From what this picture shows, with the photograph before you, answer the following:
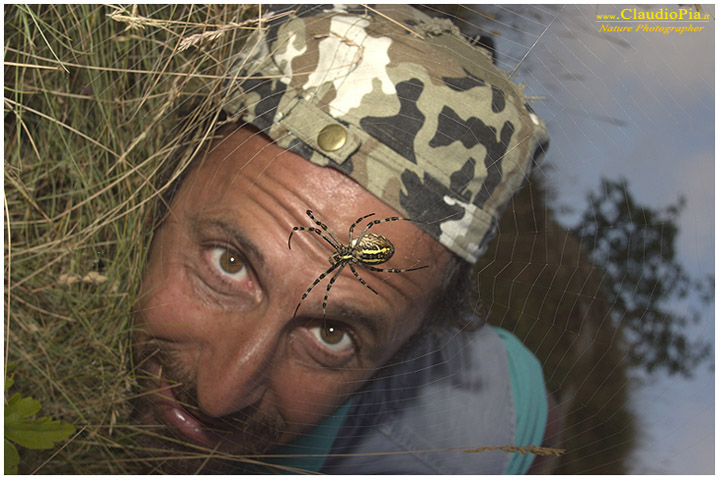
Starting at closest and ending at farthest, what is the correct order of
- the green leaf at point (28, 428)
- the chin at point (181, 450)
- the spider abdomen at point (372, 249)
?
1. the spider abdomen at point (372, 249)
2. the green leaf at point (28, 428)
3. the chin at point (181, 450)

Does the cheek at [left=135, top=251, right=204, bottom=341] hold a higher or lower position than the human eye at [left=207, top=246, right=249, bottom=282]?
lower

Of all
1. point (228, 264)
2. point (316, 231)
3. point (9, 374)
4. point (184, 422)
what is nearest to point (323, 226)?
point (316, 231)

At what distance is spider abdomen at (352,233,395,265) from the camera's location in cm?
37

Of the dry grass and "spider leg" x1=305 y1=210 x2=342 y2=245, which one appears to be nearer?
"spider leg" x1=305 y1=210 x2=342 y2=245

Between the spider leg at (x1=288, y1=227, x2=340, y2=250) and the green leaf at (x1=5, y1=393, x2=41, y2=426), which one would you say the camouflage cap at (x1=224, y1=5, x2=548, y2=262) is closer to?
the spider leg at (x1=288, y1=227, x2=340, y2=250)

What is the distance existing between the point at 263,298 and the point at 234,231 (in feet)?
0.24

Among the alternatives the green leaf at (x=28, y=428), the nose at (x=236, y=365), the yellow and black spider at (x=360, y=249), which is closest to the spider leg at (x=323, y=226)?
the yellow and black spider at (x=360, y=249)

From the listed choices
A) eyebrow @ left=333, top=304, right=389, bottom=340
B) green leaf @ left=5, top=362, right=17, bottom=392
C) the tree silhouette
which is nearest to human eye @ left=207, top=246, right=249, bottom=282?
eyebrow @ left=333, top=304, right=389, bottom=340

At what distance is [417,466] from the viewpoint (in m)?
0.72

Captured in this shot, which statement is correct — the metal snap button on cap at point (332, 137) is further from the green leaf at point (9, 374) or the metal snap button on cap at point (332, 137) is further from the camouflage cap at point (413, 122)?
the green leaf at point (9, 374)

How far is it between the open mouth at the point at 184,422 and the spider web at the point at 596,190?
0.15 m

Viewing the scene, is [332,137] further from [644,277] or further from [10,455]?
[10,455]

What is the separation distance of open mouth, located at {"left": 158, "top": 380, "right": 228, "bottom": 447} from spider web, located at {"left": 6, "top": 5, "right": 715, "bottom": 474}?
15 cm

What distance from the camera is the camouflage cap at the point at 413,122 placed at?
41 cm
